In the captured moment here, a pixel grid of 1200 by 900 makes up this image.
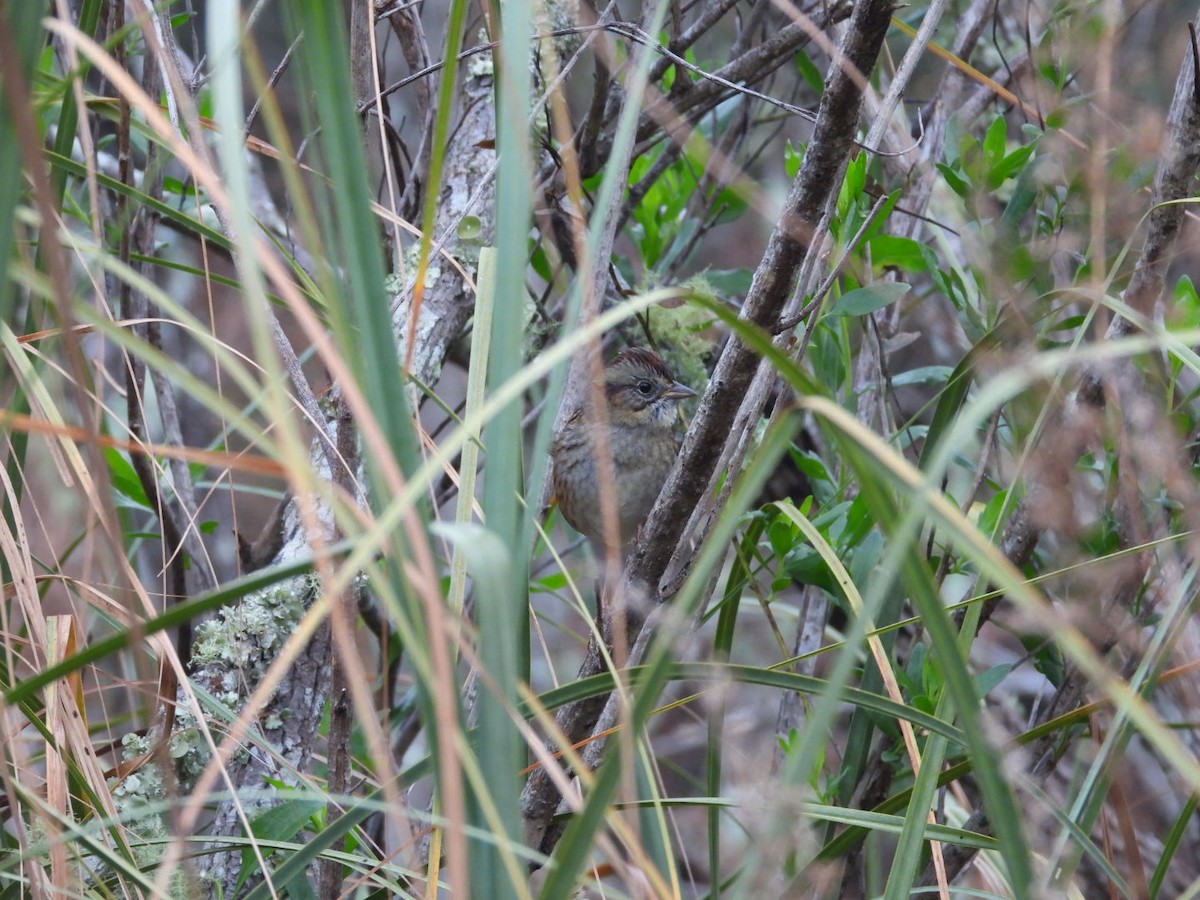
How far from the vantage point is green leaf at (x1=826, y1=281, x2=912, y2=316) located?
1954 mm

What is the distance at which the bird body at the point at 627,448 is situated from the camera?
11.7 ft

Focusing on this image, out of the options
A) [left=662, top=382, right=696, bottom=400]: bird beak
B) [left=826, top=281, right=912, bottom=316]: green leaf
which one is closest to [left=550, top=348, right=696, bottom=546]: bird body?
[left=662, top=382, right=696, bottom=400]: bird beak

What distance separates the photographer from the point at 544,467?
124cm

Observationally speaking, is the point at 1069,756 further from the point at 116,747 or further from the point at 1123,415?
the point at 116,747

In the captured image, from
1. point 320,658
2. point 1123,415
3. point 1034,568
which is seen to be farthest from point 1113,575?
point 320,658

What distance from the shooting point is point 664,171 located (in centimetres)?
317

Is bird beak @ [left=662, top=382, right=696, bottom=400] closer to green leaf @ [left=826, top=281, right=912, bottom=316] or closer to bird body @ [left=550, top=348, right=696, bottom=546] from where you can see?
bird body @ [left=550, top=348, right=696, bottom=546]

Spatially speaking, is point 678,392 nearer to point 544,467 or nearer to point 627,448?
point 627,448

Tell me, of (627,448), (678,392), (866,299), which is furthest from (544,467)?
(627,448)

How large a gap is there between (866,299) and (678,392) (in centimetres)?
152

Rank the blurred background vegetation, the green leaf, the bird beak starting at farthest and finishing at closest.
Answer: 1. the bird beak
2. the green leaf
3. the blurred background vegetation

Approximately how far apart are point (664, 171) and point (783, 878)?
1.84m

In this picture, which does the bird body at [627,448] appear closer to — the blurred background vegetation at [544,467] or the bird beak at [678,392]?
the bird beak at [678,392]

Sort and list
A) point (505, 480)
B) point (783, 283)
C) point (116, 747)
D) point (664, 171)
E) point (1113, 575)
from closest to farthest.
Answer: point (505, 480) → point (1113, 575) → point (783, 283) → point (116, 747) → point (664, 171)
